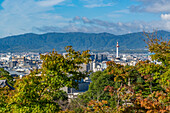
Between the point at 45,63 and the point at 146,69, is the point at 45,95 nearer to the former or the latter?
the point at 45,63

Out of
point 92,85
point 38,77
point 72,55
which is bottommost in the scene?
point 92,85

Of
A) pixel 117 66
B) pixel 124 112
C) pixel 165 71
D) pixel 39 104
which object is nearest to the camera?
pixel 124 112

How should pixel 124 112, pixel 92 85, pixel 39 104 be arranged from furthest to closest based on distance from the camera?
1. pixel 92 85
2. pixel 39 104
3. pixel 124 112

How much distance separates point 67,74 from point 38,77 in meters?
0.88

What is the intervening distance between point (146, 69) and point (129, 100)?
226 cm

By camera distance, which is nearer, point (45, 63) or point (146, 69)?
point (45, 63)

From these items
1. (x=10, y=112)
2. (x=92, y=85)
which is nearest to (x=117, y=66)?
(x=10, y=112)

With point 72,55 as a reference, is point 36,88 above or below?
below

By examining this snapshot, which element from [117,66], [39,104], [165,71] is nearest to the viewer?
[39,104]

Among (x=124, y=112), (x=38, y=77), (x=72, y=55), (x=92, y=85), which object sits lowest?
(x=92, y=85)

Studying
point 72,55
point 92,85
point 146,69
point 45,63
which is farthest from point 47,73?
point 92,85

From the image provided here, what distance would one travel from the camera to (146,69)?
10.6 m

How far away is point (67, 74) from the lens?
930cm

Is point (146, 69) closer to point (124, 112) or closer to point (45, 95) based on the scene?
point (124, 112)
